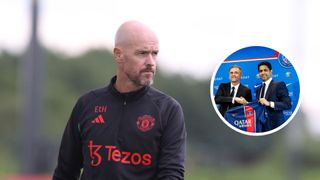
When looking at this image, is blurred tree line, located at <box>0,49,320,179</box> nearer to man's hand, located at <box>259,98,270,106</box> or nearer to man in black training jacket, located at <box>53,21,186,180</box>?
man in black training jacket, located at <box>53,21,186,180</box>

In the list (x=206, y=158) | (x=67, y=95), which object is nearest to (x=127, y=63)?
(x=206, y=158)

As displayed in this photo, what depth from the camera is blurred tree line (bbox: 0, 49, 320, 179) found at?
32.0m

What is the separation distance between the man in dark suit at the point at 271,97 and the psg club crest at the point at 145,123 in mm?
555

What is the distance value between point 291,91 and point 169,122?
63 cm

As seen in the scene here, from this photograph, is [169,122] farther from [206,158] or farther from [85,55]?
[85,55]

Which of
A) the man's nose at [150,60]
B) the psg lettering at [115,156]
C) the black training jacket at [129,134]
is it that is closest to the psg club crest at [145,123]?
the black training jacket at [129,134]

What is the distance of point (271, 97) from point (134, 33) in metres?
0.73

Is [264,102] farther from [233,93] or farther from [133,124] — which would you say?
[133,124]

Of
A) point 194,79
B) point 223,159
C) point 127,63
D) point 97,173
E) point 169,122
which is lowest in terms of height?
point 223,159

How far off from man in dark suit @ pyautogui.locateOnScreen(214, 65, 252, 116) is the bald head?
1.31 ft

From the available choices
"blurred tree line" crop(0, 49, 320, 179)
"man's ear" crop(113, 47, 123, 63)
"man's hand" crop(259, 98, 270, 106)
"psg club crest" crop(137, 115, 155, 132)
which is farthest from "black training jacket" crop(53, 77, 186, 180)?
"blurred tree line" crop(0, 49, 320, 179)

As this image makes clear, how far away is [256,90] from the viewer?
4156 mm

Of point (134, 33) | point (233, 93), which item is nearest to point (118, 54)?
point (134, 33)

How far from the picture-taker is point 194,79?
35000 mm
